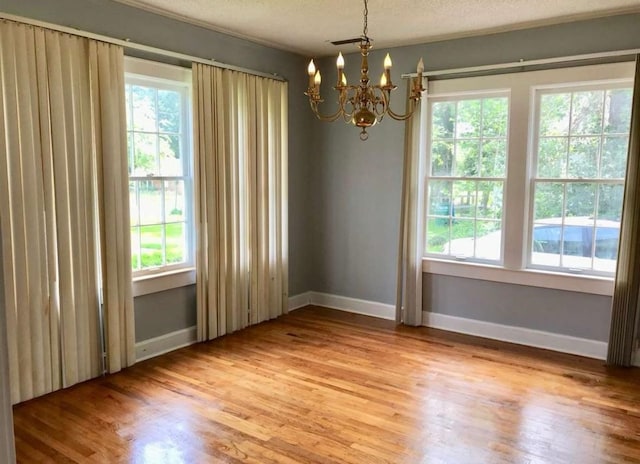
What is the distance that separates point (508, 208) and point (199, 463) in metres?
3.31

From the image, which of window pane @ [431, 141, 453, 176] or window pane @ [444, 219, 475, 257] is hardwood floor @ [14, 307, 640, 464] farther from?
window pane @ [431, 141, 453, 176]

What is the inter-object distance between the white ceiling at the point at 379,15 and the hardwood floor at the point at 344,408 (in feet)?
9.01

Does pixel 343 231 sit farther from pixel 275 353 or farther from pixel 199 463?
pixel 199 463

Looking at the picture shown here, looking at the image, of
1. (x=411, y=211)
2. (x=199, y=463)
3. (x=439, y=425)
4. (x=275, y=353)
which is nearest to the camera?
(x=199, y=463)

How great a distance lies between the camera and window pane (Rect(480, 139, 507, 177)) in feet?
15.3

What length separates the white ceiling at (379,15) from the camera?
3799mm

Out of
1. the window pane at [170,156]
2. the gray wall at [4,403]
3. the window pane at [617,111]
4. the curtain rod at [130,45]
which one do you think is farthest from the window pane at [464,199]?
the gray wall at [4,403]

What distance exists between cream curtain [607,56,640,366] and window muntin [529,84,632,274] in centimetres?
17

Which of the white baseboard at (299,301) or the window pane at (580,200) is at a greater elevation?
the window pane at (580,200)

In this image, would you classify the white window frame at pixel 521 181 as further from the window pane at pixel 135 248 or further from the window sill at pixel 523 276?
the window pane at pixel 135 248

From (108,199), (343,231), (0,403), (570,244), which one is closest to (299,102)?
(343,231)

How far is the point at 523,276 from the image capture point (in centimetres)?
459

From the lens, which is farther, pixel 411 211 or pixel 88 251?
pixel 411 211

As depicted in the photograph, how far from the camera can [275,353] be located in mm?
4371
